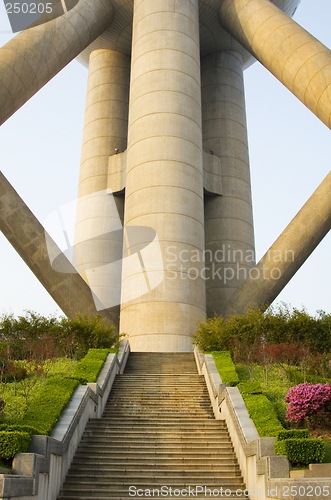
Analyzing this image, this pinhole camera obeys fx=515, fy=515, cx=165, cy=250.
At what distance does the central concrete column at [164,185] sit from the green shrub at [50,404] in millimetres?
10878

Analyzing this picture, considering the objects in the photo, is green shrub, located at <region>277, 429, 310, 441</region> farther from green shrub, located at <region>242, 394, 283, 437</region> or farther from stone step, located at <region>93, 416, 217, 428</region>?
stone step, located at <region>93, 416, 217, 428</region>

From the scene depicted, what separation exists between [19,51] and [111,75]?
11.5 meters

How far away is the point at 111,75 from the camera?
3494 centimetres

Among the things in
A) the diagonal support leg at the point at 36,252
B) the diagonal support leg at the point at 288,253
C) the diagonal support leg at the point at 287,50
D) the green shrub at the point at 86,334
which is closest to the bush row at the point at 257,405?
the green shrub at the point at 86,334

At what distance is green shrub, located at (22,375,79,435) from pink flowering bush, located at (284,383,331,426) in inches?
178

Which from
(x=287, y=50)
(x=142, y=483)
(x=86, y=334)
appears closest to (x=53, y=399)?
(x=142, y=483)

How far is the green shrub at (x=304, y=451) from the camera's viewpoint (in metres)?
8.20

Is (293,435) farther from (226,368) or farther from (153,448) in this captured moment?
(226,368)

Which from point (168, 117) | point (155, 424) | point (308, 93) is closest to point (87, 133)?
point (168, 117)

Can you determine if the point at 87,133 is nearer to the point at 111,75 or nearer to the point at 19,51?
the point at 111,75

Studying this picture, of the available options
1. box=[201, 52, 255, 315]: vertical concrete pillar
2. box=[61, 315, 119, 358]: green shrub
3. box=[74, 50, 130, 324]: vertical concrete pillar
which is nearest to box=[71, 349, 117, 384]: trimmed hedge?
box=[61, 315, 119, 358]: green shrub

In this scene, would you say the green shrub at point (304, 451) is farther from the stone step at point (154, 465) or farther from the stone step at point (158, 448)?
the stone step at point (158, 448)

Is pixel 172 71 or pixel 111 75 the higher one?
pixel 111 75

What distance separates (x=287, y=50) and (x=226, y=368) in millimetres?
18029
